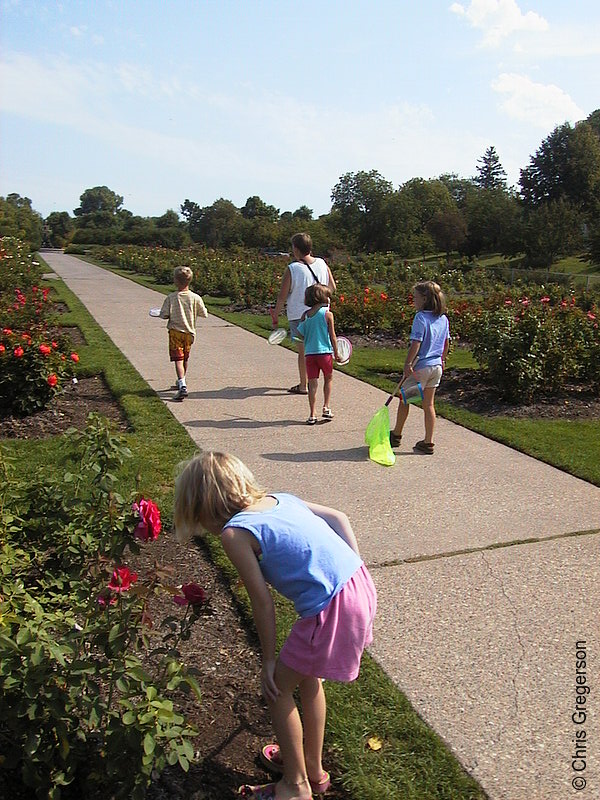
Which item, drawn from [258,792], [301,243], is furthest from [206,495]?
[301,243]

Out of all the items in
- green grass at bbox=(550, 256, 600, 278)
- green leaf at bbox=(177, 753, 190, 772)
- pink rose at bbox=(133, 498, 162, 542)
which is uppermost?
green grass at bbox=(550, 256, 600, 278)

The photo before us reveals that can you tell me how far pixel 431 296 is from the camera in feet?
18.9

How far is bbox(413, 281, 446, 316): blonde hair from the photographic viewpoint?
5738 mm

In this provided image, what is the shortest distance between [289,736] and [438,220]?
148 ft

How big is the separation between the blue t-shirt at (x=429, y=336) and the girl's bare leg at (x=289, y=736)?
3.81m

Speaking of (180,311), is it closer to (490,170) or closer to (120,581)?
(120,581)

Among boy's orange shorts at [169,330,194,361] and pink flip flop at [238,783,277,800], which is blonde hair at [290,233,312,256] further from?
pink flip flop at [238,783,277,800]

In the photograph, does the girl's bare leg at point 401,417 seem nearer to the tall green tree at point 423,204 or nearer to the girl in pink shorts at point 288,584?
the girl in pink shorts at point 288,584

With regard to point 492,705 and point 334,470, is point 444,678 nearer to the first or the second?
point 492,705

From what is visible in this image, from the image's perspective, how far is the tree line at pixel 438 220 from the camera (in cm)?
3969

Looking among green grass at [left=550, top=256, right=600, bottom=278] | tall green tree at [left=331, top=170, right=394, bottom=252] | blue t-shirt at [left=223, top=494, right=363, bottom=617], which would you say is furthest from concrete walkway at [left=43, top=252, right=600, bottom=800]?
green grass at [left=550, top=256, right=600, bottom=278]
